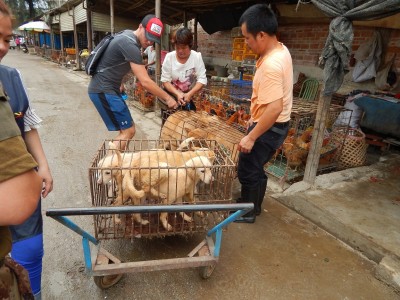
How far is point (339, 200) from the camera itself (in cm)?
351

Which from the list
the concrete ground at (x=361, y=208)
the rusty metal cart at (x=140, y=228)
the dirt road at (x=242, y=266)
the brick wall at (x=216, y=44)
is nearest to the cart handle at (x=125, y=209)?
the rusty metal cart at (x=140, y=228)

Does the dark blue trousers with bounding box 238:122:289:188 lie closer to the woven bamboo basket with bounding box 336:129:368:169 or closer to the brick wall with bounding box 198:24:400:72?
the woven bamboo basket with bounding box 336:129:368:169

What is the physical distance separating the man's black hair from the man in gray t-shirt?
109 centimetres

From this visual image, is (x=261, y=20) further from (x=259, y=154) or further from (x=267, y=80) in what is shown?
(x=259, y=154)

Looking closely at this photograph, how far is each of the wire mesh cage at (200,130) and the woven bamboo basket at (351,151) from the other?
178 cm

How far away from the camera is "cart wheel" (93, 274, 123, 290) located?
2.09 m

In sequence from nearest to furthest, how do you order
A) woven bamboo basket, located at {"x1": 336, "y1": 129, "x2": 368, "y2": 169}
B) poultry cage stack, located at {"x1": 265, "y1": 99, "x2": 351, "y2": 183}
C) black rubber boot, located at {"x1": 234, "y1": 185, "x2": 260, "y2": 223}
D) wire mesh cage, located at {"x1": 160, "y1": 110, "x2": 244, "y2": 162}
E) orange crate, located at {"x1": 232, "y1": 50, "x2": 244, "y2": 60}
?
black rubber boot, located at {"x1": 234, "y1": 185, "x2": 260, "y2": 223} → wire mesh cage, located at {"x1": 160, "y1": 110, "x2": 244, "y2": 162} → poultry cage stack, located at {"x1": 265, "y1": 99, "x2": 351, "y2": 183} → woven bamboo basket, located at {"x1": 336, "y1": 129, "x2": 368, "y2": 169} → orange crate, located at {"x1": 232, "y1": 50, "x2": 244, "y2": 60}

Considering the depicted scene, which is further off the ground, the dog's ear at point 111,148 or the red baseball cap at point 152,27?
the red baseball cap at point 152,27

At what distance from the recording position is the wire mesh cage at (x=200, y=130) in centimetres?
336

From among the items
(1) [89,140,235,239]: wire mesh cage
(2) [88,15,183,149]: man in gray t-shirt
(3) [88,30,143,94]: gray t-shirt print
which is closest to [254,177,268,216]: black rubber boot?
(1) [89,140,235,239]: wire mesh cage

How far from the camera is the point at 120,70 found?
10.3ft

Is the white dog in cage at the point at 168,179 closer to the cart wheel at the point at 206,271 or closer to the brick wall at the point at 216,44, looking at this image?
the cart wheel at the point at 206,271

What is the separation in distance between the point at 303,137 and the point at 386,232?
166 centimetres

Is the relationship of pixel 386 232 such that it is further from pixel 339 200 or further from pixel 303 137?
pixel 303 137
